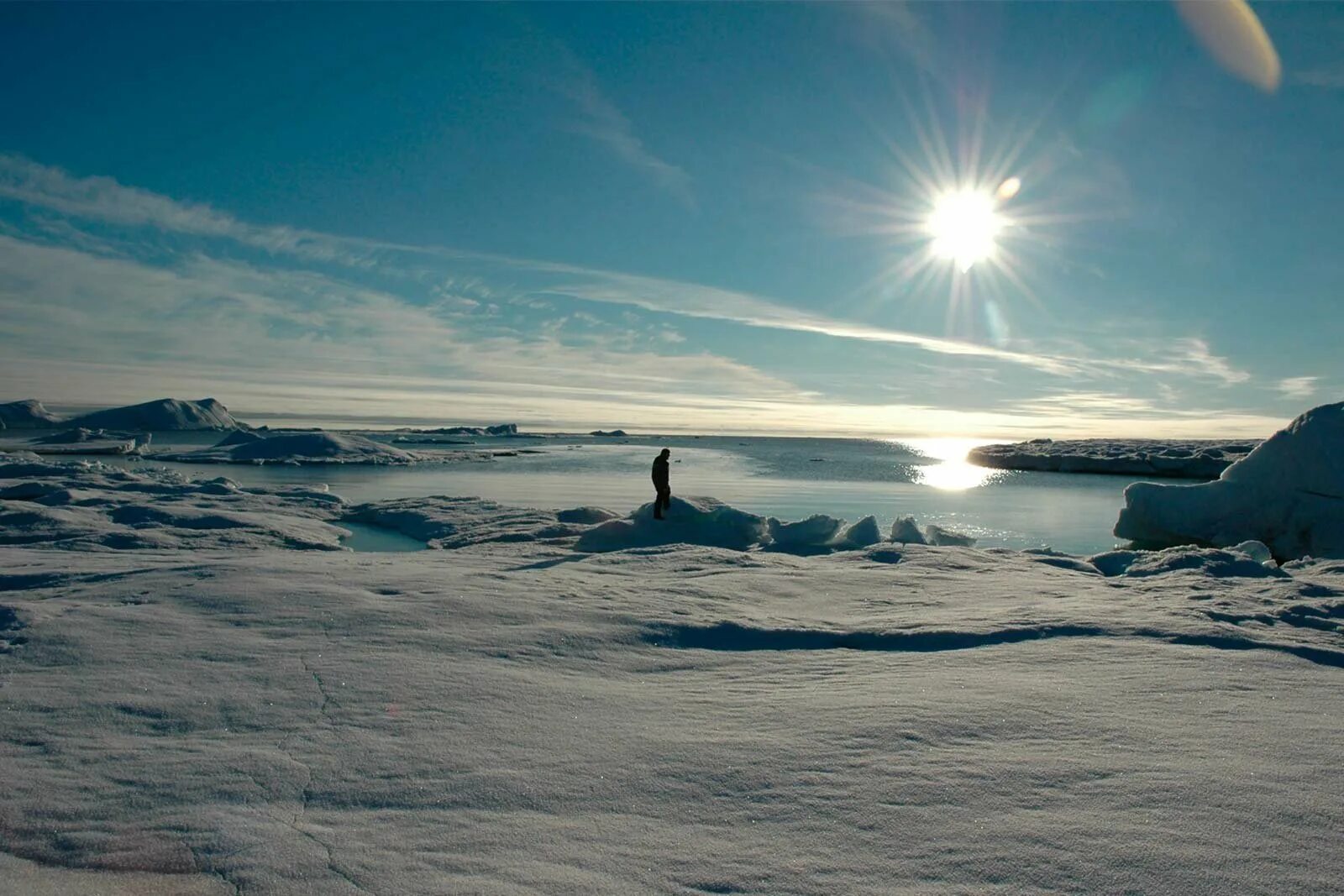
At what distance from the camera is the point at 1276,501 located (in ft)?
54.5

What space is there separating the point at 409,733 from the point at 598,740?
3.02 feet

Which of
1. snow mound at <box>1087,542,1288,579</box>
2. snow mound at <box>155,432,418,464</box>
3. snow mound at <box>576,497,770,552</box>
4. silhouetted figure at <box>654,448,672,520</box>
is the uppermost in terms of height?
silhouetted figure at <box>654,448,672,520</box>

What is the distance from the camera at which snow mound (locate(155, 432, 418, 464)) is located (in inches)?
2089

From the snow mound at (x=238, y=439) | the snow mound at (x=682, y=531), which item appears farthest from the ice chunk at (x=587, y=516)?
the snow mound at (x=238, y=439)

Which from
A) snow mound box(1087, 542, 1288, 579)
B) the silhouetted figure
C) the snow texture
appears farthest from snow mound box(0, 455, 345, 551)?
the snow texture

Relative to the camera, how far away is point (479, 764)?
354 cm

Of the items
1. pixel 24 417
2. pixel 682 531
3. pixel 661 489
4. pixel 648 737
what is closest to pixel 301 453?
pixel 661 489

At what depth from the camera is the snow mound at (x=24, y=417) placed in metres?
104

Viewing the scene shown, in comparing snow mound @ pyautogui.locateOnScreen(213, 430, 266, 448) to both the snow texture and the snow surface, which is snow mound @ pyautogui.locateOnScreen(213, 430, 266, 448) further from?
the snow surface

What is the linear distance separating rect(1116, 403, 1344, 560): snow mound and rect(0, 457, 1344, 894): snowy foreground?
1020cm

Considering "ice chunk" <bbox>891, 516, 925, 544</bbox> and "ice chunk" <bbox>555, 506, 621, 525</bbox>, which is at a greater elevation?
"ice chunk" <bbox>891, 516, 925, 544</bbox>

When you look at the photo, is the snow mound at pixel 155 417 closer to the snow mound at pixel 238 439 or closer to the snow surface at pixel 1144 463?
the snow mound at pixel 238 439

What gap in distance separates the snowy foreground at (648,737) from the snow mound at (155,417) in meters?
110

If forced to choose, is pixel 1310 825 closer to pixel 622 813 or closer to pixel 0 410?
pixel 622 813
